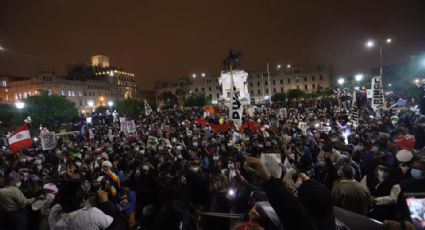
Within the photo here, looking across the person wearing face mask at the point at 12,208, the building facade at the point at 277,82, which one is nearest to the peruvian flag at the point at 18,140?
the person wearing face mask at the point at 12,208

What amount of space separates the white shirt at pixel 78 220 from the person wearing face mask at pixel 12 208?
9.30 ft

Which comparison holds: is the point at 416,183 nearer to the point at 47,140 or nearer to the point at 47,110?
the point at 47,140

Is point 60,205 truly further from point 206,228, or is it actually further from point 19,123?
point 19,123

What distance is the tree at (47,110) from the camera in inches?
1924

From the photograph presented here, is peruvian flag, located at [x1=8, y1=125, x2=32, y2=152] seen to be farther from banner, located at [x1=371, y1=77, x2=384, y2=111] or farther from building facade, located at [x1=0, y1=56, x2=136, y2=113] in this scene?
building facade, located at [x1=0, y1=56, x2=136, y2=113]

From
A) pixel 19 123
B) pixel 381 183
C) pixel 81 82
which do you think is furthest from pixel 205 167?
pixel 81 82

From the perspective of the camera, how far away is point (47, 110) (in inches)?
2000

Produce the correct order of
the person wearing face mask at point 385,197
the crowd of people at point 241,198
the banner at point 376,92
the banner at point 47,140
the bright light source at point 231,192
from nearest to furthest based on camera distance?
the crowd of people at point 241,198, the bright light source at point 231,192, the person wearing face mask at point 385,197, the banner at point 47,140, the banner at point 376,92

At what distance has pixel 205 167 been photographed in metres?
9.54

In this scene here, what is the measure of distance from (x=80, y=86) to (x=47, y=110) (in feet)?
167

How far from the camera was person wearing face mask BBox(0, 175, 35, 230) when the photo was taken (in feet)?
19.5

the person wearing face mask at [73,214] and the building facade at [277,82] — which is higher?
the building facade at [277,82]

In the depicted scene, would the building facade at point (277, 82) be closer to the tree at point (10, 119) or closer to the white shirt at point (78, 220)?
the tree at point (10, 119)

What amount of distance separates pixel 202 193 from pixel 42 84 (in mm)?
96229
